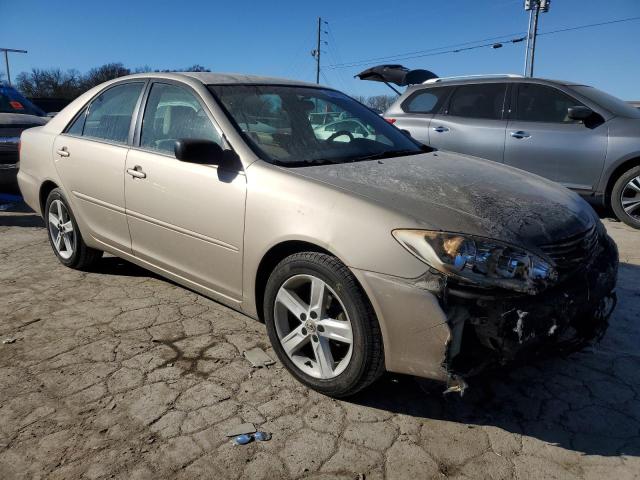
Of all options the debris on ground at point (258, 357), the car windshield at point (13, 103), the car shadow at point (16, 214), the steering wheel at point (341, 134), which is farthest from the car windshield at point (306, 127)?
the car windshield at point (13, 103)

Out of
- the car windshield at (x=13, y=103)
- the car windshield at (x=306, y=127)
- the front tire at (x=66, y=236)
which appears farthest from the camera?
the car windshield at (x=13, y=103)

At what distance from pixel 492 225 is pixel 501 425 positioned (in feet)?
3.03

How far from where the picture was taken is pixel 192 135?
3260 millimetres

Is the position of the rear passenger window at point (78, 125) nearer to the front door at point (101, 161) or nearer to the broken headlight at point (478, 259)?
the front door at point (101, 161)

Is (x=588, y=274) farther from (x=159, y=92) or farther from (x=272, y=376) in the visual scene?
(x=159, y=92)

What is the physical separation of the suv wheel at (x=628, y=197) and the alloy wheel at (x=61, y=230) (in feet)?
18.6

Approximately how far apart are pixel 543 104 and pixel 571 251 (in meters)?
4.66

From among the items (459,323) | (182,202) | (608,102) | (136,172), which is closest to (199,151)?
(182,202)

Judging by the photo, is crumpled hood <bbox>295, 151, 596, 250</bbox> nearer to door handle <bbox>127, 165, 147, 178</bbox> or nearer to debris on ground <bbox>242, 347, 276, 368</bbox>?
debris on ground <bbox>242, 347, 276, 368</bbox>

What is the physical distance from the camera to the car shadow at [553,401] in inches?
94.3

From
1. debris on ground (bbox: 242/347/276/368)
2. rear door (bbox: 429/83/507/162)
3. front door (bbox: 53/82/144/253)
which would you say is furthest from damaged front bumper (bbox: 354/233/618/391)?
rear door (bbox: 429/83/507/162)

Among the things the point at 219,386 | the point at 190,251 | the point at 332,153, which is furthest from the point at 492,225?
the point at 190,251

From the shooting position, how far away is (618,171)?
20.2 feet

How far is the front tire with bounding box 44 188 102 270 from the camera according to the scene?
14.0ft
